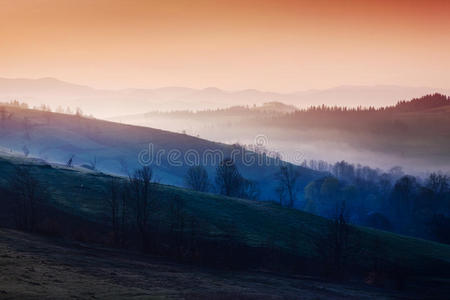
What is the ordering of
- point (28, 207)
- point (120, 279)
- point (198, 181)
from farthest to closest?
point (198, 181) < point (28, 207) < point (120, 279)

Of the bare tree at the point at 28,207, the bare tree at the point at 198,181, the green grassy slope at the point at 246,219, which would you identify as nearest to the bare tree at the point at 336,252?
the green grassy slope at the point at 246,219

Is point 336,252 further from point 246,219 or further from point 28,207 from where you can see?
point 28,207

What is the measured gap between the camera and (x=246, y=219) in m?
81.6

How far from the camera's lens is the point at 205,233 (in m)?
68.1

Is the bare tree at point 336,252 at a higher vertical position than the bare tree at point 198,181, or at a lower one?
lower

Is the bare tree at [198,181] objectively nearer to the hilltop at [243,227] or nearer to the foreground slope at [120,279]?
the hilltop at [243,227]

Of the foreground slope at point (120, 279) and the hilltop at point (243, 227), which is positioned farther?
the hilltop at point (243, 227)

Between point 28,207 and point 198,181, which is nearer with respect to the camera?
point 28,207

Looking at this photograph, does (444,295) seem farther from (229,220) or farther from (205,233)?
(229,220)

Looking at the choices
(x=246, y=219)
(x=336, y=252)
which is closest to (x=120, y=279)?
(x=336, y=252)

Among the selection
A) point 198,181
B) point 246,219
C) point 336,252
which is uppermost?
point 198,181

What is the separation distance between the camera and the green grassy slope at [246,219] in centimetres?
7000

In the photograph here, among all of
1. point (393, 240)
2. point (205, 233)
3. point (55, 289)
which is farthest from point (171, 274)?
point (393, 240)

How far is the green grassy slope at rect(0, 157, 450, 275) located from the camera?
230 feet
